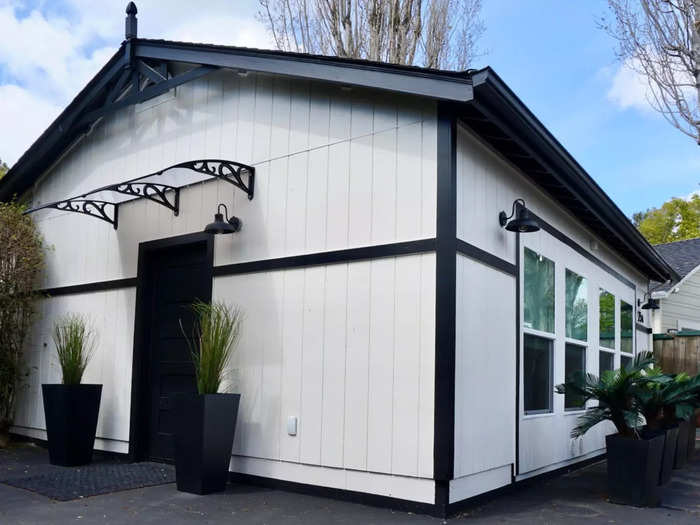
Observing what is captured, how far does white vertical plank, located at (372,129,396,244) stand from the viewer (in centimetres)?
521

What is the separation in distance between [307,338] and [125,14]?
4.04m

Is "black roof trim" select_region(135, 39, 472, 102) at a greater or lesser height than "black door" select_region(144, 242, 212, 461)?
greater

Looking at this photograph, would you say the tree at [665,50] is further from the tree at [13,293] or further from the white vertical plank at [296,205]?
the tree at [13,293]

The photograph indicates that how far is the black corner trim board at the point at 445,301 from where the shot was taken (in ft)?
15.4

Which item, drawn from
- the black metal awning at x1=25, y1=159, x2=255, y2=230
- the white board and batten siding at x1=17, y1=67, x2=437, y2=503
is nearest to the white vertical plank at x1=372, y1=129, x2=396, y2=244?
the white board and batten siding at x1=17, y1=67, x2=437, y2=503

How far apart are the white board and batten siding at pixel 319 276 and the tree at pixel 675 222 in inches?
1027

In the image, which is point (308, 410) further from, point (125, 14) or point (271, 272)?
point (125, 14)

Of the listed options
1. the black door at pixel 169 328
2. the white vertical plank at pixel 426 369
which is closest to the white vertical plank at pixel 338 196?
the white vertical plank at pixel 426 369

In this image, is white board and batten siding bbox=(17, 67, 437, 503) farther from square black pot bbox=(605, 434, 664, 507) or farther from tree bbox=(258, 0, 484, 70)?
tree bbox=(258, 0, 484, 70)

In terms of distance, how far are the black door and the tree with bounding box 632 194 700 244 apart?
26102mm

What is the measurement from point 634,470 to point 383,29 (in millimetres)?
10587

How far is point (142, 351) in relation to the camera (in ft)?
22.8

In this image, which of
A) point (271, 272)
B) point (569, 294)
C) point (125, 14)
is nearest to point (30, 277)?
point (125, 14)

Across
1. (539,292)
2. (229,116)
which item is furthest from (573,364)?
(229,116)
